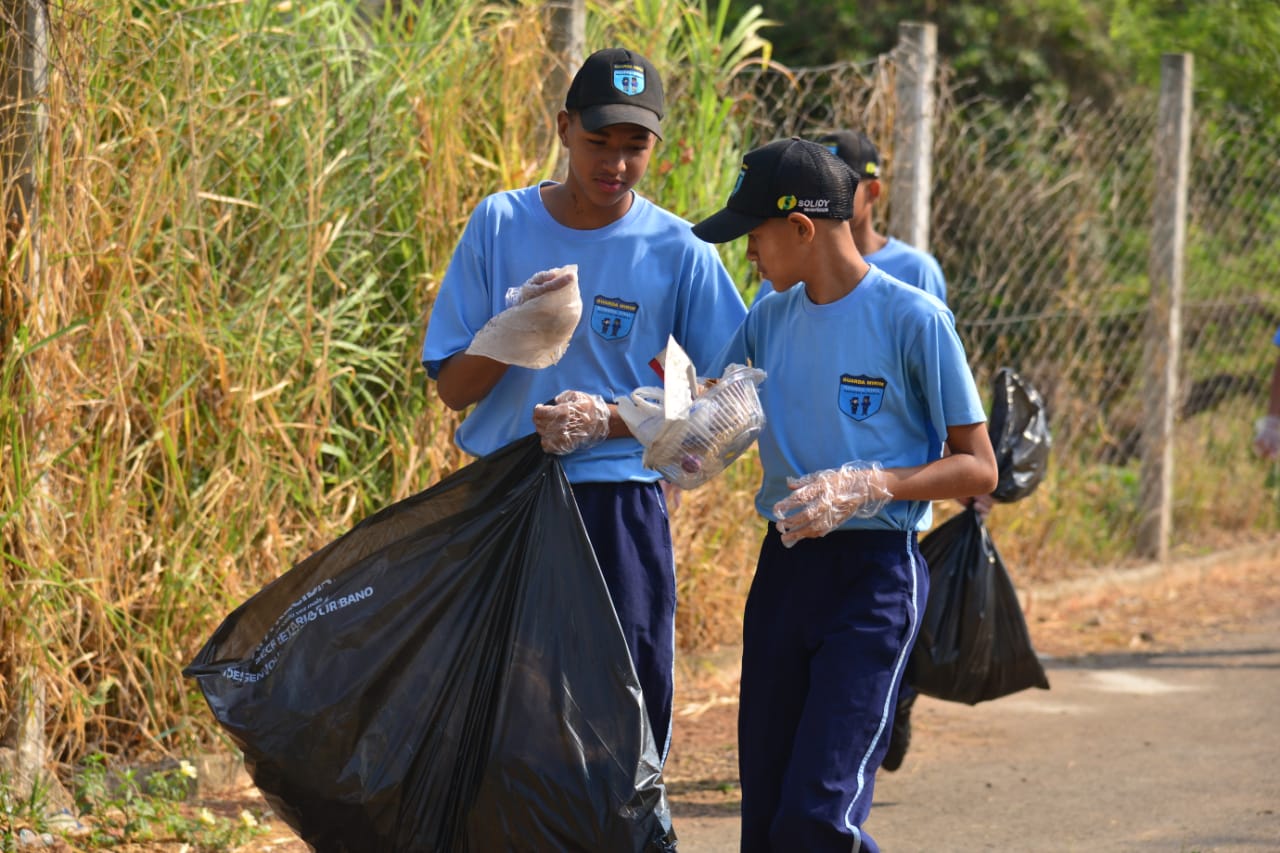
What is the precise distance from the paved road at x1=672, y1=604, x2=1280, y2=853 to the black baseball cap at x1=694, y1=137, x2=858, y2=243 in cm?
193

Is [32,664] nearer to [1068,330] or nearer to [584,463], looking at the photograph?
[584,463]

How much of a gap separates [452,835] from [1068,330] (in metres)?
5.52

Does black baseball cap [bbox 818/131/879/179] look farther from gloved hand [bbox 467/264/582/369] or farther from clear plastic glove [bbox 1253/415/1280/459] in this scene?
clear plastic glove [bbox 1253/415/1280/459]

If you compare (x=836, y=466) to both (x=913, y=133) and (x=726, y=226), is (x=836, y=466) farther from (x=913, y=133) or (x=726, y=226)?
(x=913, y=133)

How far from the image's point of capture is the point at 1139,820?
14.8 ft

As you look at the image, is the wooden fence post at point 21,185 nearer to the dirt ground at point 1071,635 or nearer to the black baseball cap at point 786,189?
the dirt ground at point 1071,635

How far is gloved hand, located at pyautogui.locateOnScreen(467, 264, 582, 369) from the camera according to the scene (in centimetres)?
295

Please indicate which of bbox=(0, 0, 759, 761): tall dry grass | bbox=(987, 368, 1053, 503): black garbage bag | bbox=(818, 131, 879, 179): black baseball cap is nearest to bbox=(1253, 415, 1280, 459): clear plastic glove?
bbox=(987, 368, 1053, 503): black garbage bag

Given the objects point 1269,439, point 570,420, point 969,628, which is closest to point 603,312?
point 570,420

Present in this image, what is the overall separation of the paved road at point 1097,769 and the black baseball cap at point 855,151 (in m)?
1.94

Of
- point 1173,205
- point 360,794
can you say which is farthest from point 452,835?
point 1173,205

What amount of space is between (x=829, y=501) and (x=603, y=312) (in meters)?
0.67

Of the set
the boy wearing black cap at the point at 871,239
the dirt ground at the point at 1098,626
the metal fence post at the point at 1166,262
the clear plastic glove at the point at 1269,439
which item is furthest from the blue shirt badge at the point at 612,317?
the metal fence post at the point at 1166,262

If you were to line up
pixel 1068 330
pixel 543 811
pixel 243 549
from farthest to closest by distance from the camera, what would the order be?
pixel 1068 330 < pixel 243 549 < pixel 543 811
